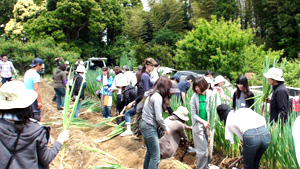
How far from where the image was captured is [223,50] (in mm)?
12117

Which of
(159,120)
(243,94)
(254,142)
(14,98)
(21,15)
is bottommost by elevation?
(254,142)

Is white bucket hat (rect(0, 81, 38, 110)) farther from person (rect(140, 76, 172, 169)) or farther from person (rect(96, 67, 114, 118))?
person (rect(96, 67, 114, 118))

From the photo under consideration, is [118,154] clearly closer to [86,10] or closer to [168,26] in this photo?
[86,10]

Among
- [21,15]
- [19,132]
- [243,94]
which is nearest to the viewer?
[19,132]

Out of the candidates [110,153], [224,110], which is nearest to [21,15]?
[110,153]

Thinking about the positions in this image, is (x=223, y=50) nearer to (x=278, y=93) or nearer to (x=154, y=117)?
(x=278, y=93)

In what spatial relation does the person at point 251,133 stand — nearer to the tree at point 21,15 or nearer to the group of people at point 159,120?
the group of people at point 159,120

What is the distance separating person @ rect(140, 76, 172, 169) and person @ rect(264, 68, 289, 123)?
1.31 m

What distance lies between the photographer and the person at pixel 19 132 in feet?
6.05

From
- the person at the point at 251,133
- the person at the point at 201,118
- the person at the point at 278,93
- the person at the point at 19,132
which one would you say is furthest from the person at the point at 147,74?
the person at the point at 19,132

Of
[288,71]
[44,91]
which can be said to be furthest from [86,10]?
[288,71]

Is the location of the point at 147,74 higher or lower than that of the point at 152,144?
higher

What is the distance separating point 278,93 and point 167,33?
19.2 meters

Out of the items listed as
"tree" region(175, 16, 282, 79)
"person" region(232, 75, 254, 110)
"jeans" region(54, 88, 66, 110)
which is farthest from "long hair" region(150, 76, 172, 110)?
"tree" region(175, 16, 282, 79)
